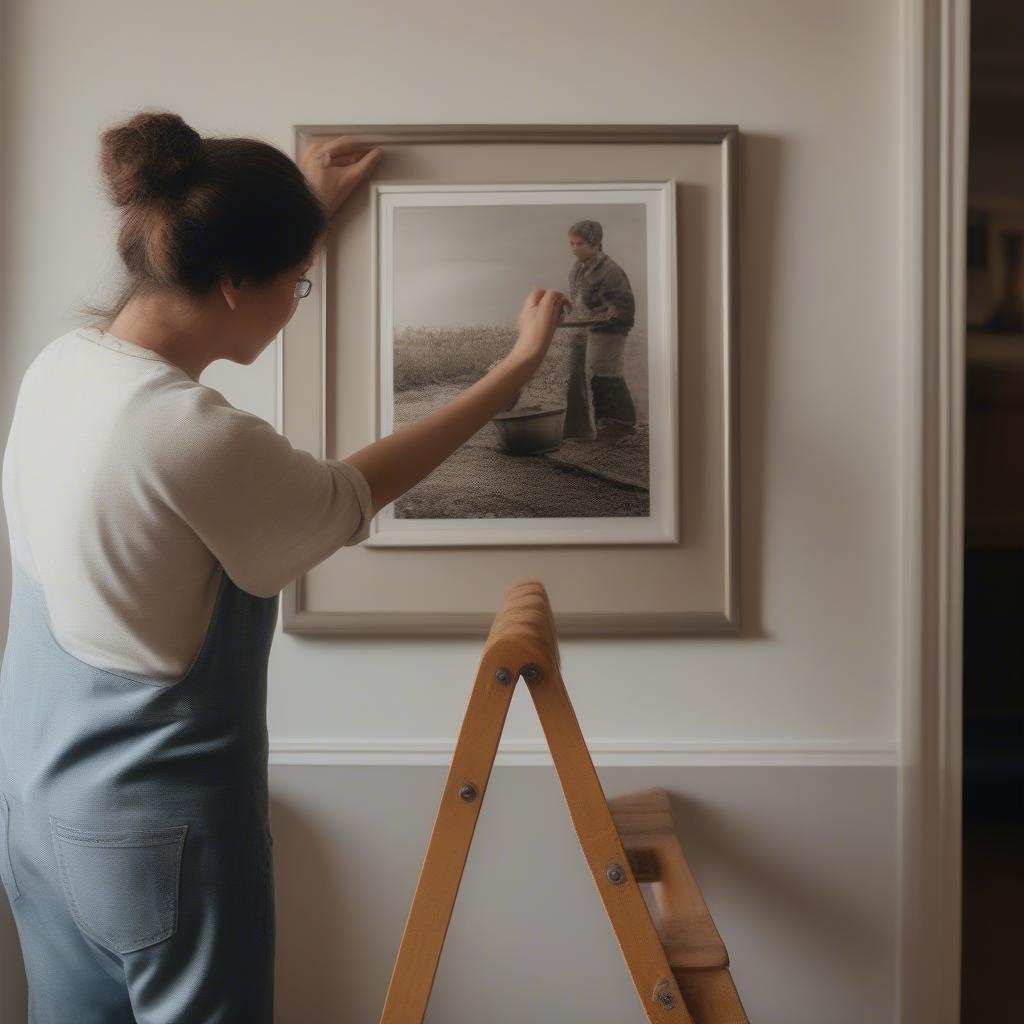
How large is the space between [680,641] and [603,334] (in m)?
0.50

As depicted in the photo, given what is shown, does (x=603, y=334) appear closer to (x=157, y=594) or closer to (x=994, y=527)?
(x=994, y=527)

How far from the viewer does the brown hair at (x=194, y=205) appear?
945mm

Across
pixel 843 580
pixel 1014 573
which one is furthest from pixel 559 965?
pixel 1014 573

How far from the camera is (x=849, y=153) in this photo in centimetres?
154

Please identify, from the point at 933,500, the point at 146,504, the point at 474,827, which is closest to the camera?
the point at 146,504

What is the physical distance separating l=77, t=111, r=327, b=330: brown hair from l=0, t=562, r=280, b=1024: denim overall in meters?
0.31

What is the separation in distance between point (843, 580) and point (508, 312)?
2.23 ft

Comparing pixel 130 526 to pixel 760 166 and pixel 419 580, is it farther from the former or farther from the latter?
pixel 760 166

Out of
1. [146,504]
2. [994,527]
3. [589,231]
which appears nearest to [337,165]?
[589,231]

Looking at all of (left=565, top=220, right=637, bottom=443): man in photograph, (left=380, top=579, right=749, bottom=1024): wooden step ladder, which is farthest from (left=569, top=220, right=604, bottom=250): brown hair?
(left=380, top=579, right=749, bottom=1024): wooden step ladder

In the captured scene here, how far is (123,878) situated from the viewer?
3.00 feet

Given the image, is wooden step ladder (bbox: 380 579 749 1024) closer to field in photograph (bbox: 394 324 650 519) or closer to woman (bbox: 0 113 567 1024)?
woman (bbox: 0 113 567 1024)

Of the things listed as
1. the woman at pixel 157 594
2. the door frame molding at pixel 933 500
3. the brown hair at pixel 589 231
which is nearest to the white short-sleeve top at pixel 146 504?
the woman at pixel 157 594

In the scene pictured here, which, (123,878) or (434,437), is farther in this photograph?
(434,437)
